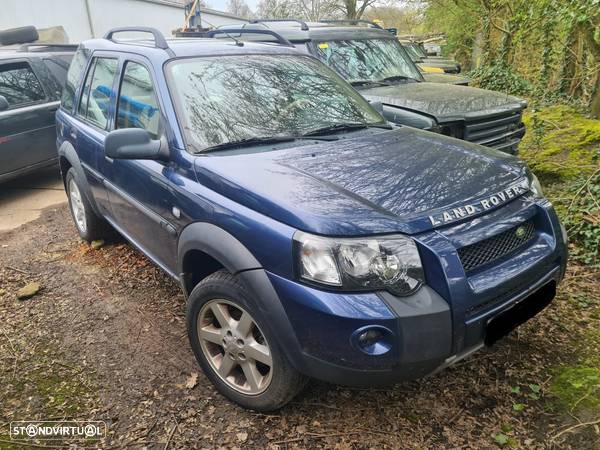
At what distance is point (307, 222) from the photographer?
2006 millimetres

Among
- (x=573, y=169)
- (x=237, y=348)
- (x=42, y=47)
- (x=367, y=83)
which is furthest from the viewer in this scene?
(x=42, y=47)

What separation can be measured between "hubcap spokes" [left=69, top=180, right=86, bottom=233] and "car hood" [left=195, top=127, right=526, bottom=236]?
2553 mm

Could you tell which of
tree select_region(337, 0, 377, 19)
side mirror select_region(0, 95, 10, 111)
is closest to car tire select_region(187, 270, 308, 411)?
side mirror select_region(0, 95, 10, 111)

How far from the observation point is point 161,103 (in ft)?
9.25

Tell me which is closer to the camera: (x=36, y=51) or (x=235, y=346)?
(x=235, y=346)

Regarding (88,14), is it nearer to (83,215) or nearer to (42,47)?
(42,47)

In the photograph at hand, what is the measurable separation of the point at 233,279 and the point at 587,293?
2.69m

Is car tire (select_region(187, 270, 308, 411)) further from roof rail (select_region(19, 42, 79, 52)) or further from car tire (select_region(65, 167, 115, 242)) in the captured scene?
roof rail (select_region(19, 42, 79, 52))

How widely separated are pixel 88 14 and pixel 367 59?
1293 centimetres

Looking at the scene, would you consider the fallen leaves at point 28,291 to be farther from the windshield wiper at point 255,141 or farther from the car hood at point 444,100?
the car hood at point 444,100

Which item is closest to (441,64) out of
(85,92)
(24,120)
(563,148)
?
(563,148)

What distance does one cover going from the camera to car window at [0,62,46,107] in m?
6.03
